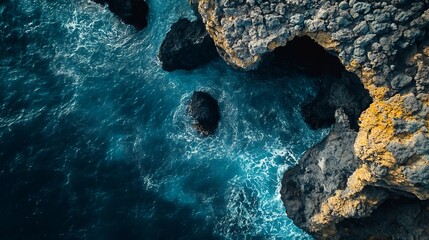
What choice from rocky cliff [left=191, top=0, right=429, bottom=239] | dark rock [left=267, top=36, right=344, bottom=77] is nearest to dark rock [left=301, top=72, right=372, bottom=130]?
dark rock [left=267, top=36, right=344, bottom=77]

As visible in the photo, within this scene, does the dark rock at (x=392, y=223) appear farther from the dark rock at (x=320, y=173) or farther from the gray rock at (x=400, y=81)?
the gray rock at (x=400, y=81)

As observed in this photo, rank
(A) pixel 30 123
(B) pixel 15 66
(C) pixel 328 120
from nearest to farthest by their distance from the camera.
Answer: (C) pixel 328 120
(A) pixel 30 123
(B) pixel 15 66

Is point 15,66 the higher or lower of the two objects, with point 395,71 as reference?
higher

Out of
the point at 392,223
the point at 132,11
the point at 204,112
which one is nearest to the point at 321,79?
the point at 204,112

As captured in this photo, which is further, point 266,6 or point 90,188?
point 90,188

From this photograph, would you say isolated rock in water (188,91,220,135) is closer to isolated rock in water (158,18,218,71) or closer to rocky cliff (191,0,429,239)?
isolated rock in water (158,18,218,71)

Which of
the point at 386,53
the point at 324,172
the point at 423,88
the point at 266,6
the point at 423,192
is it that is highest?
the point at 266,6

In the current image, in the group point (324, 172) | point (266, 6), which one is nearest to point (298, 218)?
point (324, 172)

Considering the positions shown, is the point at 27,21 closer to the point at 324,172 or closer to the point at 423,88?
the point at 324,172

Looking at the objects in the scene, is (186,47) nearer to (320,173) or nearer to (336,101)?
(336,101)

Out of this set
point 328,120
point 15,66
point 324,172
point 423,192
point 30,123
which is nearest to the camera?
point 423,192
